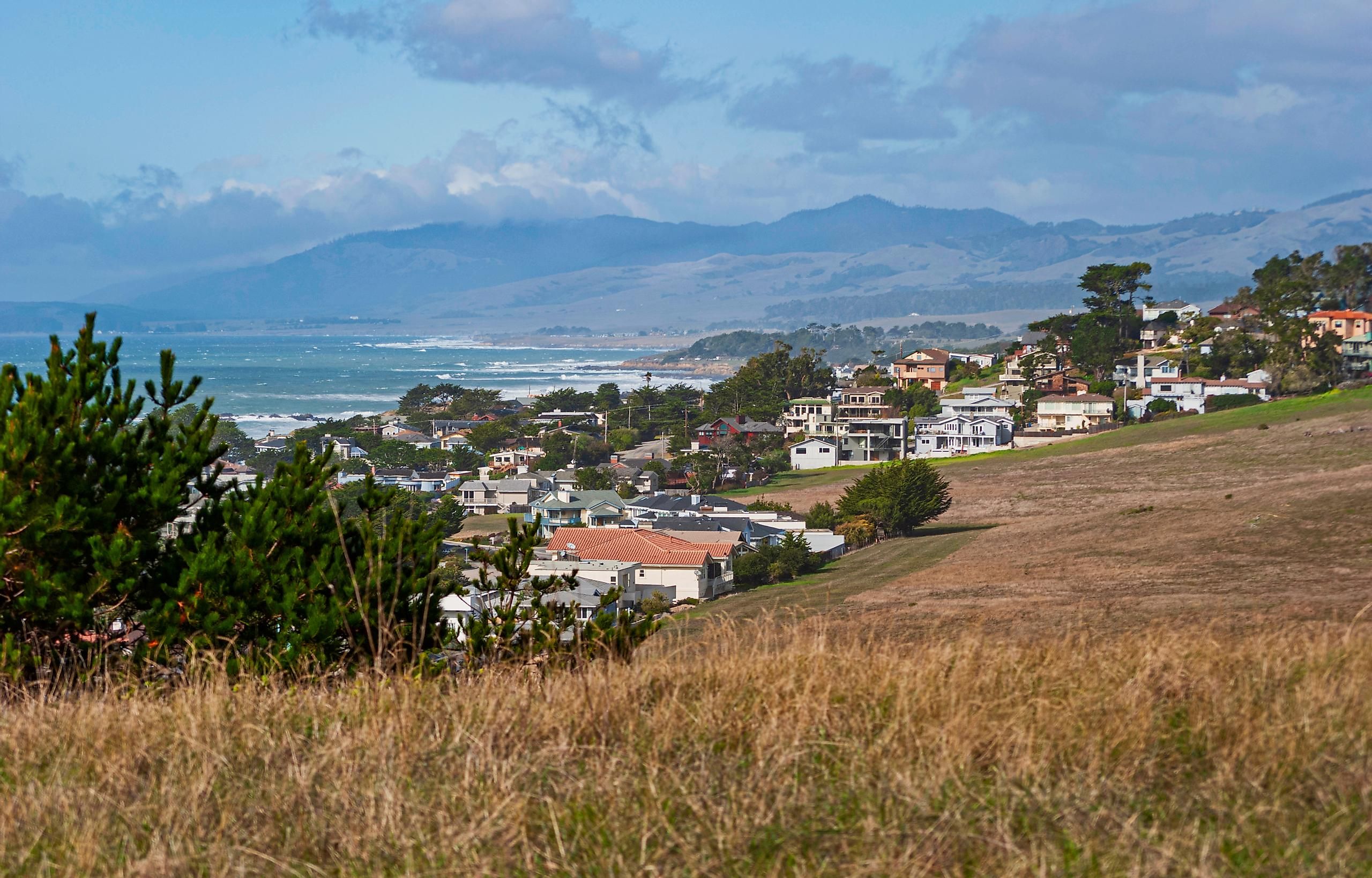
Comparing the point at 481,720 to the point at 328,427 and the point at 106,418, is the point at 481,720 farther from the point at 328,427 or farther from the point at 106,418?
the point at 328,427

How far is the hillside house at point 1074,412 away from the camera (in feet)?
232

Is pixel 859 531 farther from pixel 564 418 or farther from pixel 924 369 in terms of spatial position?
pixel 924 369

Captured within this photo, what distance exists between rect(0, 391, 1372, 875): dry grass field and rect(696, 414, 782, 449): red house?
68870 millimetres

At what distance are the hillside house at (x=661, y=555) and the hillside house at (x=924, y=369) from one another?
65.8 metres

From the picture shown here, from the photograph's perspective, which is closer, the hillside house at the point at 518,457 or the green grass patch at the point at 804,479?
the green grass patch at the point at 804,479

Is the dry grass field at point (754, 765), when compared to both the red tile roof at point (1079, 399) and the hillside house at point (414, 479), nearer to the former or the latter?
the hillside house at point (414, 479)

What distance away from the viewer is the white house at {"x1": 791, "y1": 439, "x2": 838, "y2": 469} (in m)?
71.4

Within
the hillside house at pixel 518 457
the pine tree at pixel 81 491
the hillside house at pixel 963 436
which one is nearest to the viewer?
the pine tree at pixel 81 491

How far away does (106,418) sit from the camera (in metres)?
7.29

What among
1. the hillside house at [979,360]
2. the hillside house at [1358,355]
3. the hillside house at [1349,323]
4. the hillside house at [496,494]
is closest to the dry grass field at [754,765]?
the hillside house at [496,494]

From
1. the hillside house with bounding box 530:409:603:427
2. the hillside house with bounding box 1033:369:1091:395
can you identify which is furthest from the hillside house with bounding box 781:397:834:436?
the hillside house with bounding box 530:409:603:427

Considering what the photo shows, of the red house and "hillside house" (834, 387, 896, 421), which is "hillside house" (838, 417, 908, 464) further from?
A: the red house

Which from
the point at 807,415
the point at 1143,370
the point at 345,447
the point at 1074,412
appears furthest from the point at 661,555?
the point at 1143,370

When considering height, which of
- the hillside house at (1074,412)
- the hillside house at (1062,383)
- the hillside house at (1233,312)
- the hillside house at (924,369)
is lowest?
the hillside house at (1074,412)
